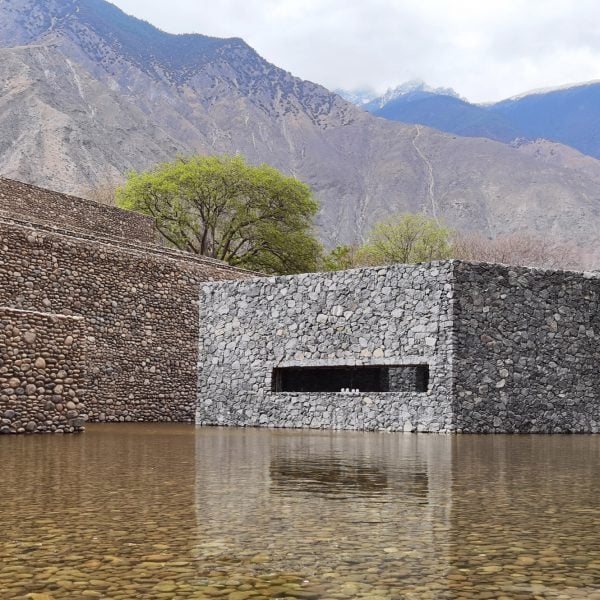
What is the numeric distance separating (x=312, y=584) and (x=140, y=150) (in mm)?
95402

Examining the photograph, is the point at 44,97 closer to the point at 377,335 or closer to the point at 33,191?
the point at 33,191

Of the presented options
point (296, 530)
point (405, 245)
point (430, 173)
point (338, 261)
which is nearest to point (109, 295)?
point (296, 530)

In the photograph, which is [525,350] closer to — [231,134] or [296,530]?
[296,530]

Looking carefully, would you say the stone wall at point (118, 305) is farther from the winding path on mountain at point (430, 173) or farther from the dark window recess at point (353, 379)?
the winding path on mountain at point (430, 173)

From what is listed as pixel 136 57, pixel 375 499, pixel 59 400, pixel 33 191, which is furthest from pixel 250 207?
pixel 136 57

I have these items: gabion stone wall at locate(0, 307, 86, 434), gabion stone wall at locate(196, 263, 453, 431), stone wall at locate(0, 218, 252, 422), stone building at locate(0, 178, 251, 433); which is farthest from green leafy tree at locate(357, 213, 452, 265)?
gabion stone wall at locate(0, 307, 86, 434)

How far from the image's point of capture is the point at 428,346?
1834 centimetres

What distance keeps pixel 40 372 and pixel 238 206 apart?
90.5 feet

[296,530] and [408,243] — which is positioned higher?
[408,243]

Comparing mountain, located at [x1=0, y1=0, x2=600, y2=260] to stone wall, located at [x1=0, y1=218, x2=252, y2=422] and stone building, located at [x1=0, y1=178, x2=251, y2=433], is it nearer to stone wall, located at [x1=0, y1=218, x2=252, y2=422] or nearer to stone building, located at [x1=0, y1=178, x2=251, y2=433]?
stone building, located at [x1=0, y1=178, x2=251, y2=433]

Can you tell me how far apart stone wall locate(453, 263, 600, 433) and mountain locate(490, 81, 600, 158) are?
141386 mm

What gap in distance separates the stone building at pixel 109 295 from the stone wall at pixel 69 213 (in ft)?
0.12

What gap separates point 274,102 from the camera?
461ft

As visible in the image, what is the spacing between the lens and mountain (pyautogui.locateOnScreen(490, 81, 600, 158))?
15775 cm
